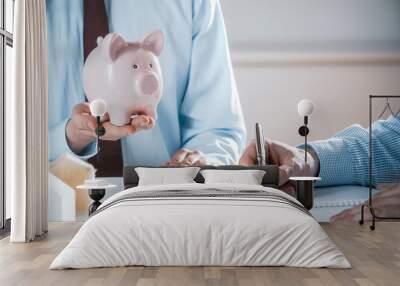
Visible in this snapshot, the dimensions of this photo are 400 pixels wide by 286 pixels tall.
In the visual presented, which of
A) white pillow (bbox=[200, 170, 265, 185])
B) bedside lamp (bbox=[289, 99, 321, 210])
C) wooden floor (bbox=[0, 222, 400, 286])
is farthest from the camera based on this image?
bedside lamp (bbox=[289, 99, 321, 210])

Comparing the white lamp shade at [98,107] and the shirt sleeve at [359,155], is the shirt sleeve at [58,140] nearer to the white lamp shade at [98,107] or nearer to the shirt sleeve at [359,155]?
the white lamp shade at [98,107]

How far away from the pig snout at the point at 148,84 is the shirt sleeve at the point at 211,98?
0.39 metres

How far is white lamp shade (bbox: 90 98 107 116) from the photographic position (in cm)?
715

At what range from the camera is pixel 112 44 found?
7523mm

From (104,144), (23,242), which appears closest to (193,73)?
(104,144)

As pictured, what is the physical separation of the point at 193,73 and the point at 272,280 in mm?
3805

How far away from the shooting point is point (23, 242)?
599 centimetres

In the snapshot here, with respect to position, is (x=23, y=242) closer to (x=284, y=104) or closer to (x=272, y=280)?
(x=272, y=280)

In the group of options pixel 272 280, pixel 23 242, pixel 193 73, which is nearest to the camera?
pixel 272 280

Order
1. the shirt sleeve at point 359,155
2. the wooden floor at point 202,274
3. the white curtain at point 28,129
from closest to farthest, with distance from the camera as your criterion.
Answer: the wooden floor at point 202,274
the white curtain at point 28,129
the shirt sleeve at point 359,155

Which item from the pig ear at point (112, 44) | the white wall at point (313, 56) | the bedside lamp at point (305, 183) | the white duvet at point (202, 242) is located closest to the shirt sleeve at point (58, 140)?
the pig ear at point (112, 44)

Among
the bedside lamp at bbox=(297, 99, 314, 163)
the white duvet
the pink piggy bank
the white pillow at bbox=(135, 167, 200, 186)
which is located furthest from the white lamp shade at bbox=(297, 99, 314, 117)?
the white duvet

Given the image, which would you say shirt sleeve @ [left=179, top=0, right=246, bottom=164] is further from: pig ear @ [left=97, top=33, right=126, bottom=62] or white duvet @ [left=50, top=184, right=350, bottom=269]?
white duvet @ [left=50, top=184, right=350, bottom=269]

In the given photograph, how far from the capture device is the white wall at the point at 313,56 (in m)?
7.54
